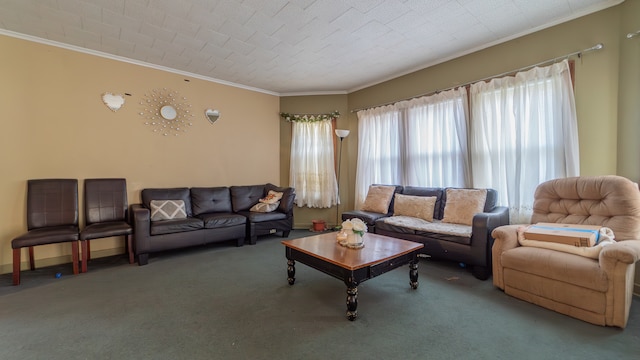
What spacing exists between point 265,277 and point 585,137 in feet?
12.1

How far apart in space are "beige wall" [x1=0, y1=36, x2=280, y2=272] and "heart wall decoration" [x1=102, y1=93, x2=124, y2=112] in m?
0.06

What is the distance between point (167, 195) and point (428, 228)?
3.71m

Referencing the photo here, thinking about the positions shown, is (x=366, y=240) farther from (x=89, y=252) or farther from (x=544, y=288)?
(x=89, y=252)

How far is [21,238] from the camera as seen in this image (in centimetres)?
265

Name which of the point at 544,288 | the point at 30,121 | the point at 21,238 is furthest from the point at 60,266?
the point at 544,288

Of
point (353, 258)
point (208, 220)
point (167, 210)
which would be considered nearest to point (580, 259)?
point (353, 258)

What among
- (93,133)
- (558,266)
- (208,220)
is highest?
(93,133)

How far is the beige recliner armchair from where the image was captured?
1839mm

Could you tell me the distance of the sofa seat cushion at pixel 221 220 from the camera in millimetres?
3771

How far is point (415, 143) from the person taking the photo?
4203mm

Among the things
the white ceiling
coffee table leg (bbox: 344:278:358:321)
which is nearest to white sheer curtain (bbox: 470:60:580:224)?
the white ceiling

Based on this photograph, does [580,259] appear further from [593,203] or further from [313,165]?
[313,165]

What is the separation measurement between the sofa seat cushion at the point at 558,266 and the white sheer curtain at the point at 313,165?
3281mm

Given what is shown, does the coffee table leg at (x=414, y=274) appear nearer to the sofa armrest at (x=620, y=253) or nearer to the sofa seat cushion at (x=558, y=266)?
the sofa seat cushion at (x=558, y=266)
